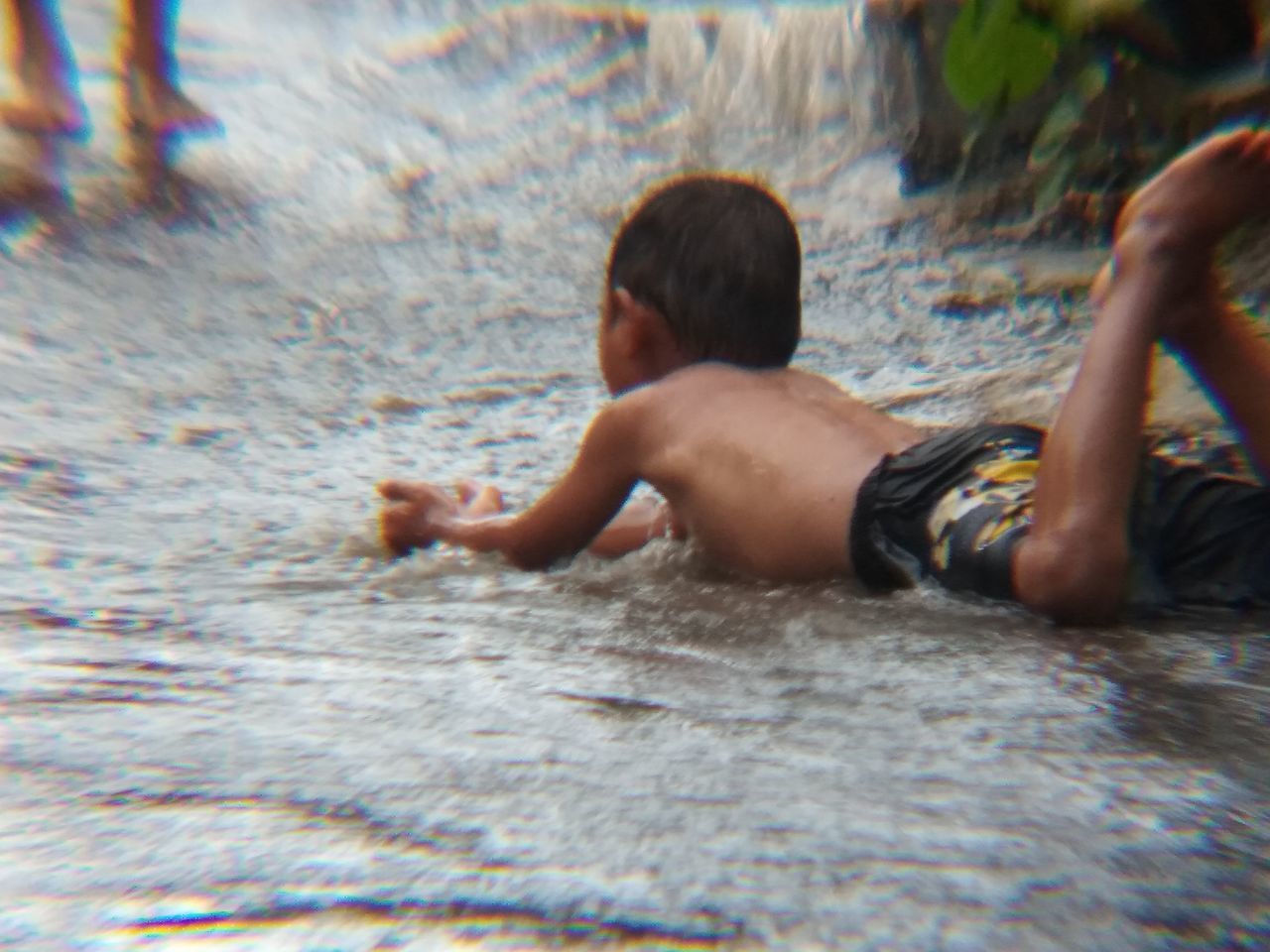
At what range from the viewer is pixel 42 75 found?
16.8 ft

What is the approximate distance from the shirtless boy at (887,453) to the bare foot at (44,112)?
3403 millimetres

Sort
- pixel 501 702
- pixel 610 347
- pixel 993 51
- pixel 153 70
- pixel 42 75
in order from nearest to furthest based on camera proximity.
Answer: pixel 501 702 < pixel 610 347 < pixel 993 51 < pixel 42 75 < pixel 153 70

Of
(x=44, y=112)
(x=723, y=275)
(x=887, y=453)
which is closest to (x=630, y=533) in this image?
(x=723, y=275)

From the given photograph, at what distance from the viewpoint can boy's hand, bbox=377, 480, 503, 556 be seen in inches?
97.8

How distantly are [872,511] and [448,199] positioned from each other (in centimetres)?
467

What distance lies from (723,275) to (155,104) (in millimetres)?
3963

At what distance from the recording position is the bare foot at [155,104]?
5.48m

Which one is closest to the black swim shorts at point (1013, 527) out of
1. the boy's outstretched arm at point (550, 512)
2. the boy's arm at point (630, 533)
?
the boy's outstretched arm at point (550, 512)

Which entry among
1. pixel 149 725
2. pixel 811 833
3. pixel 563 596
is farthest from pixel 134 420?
pixel 811 833

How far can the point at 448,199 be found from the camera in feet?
20.7

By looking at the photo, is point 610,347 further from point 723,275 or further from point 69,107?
point 69,107

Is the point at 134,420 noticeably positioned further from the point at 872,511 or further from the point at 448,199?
the point at 448,199

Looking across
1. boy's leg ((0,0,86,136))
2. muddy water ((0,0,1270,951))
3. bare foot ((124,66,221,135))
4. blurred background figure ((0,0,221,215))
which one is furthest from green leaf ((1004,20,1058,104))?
bare foot ((124,66,221,135))

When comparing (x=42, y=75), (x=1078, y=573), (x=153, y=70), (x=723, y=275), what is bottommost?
(x=1078, y=573)
